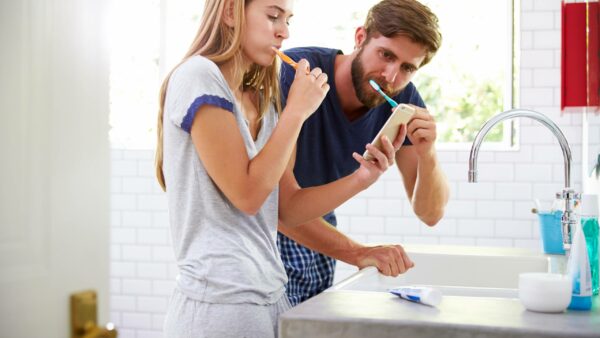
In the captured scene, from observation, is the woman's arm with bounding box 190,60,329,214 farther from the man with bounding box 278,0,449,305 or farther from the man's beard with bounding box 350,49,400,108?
the man's beard with bounding box 350,49,400,108

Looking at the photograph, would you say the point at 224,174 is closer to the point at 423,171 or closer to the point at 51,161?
the point at 51,161

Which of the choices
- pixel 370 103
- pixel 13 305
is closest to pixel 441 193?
pixel 370 103

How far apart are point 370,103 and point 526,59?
2.08 metres

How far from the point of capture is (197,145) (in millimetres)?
1522

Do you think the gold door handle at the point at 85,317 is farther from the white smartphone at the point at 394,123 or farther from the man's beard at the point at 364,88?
the man's beard at the point at 364,88

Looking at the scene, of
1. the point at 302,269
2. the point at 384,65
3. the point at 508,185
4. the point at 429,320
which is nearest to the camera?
the point at 429,320

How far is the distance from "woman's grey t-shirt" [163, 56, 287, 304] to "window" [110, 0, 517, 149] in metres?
2.86

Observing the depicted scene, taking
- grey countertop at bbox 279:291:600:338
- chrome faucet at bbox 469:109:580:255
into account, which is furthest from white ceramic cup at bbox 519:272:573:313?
chrome faucet at bbox 469:109:580:255

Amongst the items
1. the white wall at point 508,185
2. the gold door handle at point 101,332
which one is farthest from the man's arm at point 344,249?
the white wall at point 508,185

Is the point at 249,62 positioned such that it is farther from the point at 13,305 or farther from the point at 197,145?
the point at 13,305

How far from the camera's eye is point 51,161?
0.83m

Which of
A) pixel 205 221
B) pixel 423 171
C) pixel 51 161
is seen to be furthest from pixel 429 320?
pixel 423 171

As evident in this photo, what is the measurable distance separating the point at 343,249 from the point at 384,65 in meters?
0.56

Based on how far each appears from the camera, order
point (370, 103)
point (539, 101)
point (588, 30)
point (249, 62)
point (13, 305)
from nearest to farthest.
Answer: point (13, 305) < point (249, 62) < point (370, 103) < point (588, 30) < point (539, 101)
